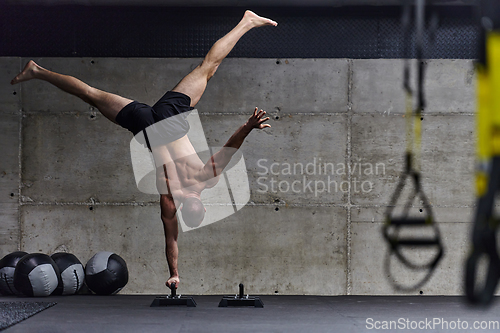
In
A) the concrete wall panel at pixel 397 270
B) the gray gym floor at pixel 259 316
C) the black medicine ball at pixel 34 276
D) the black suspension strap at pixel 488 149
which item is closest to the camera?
the black suspension strap at pixel 488 149

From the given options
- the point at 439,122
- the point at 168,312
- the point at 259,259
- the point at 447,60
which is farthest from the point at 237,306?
the point at 447,60

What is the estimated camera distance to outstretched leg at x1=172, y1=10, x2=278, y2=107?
14.4 feet

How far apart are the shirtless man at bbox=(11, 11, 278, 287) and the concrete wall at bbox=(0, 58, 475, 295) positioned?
0.98m

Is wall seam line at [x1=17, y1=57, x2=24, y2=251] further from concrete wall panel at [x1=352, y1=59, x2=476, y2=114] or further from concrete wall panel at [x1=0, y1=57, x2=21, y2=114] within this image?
concrete wall panel at [x1=352, y1=59, x2=476, y2=114]

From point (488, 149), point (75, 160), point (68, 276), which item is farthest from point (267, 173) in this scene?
point (488, 149)

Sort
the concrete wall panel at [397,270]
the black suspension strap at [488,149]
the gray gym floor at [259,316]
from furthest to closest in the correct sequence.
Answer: the concrete wall panel at [397,270], the gray gym floor at [259,316], the black suspension strap at [488,149]

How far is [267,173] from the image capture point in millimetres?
5574

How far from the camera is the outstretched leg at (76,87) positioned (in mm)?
4344

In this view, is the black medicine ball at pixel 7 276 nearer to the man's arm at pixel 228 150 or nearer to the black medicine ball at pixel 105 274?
the black medicine ball at pixel 105 274

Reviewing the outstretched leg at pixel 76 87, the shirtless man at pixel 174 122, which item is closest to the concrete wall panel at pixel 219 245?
the shirtless man at pixel 174 122

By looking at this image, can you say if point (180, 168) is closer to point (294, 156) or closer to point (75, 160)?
point (294, 156)

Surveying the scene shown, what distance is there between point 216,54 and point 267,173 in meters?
1.70

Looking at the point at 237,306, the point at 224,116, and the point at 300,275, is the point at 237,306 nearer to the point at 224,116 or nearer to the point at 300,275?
the point at 300,275

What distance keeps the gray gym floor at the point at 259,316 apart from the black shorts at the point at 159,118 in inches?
63.4
